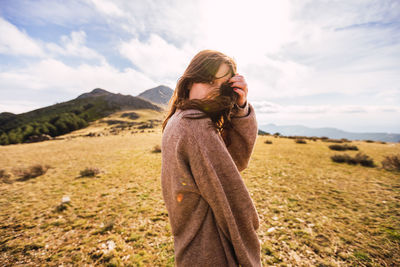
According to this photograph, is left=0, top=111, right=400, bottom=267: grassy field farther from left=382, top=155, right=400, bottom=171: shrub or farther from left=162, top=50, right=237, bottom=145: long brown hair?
left=162, top=50, right=237, bottom=145: long brown hair

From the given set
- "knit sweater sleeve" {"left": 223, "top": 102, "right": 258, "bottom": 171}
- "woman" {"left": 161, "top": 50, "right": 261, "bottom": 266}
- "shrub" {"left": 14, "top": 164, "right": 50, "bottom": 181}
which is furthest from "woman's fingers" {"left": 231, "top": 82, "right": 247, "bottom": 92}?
"shrub" {"left": 14, "top": 164, "right": 50, "bottom": 181}

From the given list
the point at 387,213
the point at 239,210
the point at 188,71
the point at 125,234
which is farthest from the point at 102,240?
the point at 387,213

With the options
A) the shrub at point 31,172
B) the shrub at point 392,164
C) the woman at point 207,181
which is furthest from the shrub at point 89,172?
the shrub at point 392,164

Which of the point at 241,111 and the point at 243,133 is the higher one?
the point at 241,111

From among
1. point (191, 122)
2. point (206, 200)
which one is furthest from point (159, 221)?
point (191, 122)

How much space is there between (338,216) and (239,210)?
586 centimetres

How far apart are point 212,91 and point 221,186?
1013 mm

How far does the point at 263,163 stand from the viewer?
11984mm

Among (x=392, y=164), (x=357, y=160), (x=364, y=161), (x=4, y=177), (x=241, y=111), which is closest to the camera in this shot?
(x=241, y=111)

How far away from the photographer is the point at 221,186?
59.2 inches

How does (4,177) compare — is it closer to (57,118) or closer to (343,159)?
(343,159)

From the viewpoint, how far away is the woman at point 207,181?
4.93 feet

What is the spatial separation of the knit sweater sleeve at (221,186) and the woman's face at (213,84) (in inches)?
15.1

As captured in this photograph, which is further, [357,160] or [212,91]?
[357,160]
